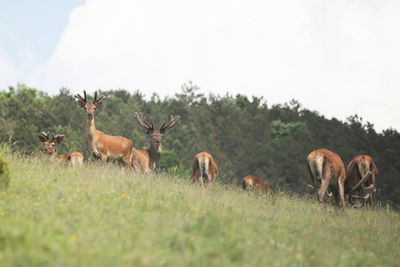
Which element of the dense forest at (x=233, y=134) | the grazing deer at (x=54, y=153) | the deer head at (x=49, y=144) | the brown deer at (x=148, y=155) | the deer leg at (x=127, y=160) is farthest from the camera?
the dense forest at (x=233, y=134)

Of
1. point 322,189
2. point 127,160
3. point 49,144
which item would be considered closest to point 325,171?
point 322,189

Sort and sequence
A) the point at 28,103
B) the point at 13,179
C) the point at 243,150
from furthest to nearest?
the point at 243,150
the point at 28,103
the point at 13,179

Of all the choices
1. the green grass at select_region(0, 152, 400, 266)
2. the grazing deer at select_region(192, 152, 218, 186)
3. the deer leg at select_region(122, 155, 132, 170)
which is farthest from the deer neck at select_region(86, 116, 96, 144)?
the grazing deer at select_region(192, 152, 218, 186)

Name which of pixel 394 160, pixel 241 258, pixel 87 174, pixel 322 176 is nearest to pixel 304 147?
pixel 394 160

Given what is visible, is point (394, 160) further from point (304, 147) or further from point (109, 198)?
point (109, 198)

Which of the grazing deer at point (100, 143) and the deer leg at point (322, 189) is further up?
the grazing deer at point (100, 143)

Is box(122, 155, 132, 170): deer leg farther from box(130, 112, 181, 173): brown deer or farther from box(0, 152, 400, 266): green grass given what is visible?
box(0, 152, 400, 266): green grass

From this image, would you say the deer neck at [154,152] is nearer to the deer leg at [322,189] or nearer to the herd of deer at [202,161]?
the herd of deer at [202,161]

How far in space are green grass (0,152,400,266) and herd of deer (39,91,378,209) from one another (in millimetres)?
1640

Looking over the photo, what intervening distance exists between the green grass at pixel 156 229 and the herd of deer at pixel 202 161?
1.64 m

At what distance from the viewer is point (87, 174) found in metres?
10.2

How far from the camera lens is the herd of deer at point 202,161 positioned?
12305 mm

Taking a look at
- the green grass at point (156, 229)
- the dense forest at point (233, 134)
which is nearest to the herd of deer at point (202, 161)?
the green grass at point (156, 229)

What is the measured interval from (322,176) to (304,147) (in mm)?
31472
